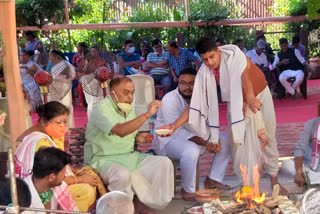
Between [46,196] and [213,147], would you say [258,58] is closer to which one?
[213,147]

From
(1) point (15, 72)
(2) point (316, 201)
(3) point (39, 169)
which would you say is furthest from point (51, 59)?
(2) point (316, 201)

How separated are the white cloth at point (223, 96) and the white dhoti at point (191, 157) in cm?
18

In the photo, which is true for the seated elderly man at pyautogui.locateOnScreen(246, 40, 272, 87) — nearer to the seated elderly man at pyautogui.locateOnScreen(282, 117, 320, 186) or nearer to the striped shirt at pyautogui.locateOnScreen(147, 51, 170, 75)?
the striped shirt at pyautogui.locateOnScreen(147, 51, 170, 75)

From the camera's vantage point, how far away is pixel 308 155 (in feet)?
17.1

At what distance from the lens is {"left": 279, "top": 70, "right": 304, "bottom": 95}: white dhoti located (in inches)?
487

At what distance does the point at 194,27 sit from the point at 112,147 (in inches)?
386

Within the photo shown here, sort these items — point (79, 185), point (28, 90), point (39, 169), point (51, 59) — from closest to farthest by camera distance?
point (39, 169)
point (79, 185)
point (28, 90)
point (51, 59)

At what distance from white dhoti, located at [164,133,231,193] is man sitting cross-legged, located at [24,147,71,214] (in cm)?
176

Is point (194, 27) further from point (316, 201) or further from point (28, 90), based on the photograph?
point (316, 201)

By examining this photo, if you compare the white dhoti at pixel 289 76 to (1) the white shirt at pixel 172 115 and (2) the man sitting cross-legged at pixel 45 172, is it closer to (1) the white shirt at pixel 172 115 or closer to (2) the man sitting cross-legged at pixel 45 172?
(1) the white shirt at pixel 172 115

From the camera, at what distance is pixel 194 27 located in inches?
562

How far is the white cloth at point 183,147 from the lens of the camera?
17.1 feet

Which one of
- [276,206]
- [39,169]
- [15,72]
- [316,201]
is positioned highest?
[15,72]

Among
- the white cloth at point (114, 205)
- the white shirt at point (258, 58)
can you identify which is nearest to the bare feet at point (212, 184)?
the white cloth at point (114, 205)
